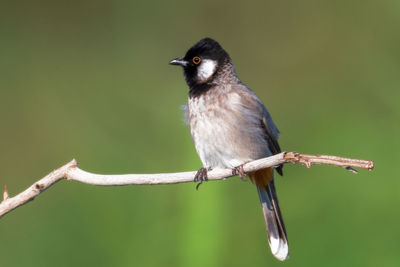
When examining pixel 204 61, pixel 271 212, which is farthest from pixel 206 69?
pixel 271 212

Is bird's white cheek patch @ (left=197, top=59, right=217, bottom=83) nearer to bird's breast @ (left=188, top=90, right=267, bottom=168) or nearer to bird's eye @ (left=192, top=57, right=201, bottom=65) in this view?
bird's eye @ (left=192, top=57, right=201, bottom=65)

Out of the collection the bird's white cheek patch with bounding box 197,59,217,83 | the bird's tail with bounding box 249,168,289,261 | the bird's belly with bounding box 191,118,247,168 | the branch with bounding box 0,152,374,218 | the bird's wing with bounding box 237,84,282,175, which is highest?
the bird's white cheek patch with bounding box 197,59,217,83

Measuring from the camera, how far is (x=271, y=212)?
414 cm

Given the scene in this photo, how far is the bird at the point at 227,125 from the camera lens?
386 centimetres

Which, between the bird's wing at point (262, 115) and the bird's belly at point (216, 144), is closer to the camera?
the bird's belly at point (216, 144)

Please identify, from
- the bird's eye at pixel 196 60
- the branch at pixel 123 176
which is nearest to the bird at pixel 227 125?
the bird's eye at pixel 196 60

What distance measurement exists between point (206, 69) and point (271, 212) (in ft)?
3.37

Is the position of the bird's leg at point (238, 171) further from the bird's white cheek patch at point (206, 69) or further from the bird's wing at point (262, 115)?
the bird's white cheek patch at point (206, 69)

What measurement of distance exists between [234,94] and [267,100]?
90.2 inches

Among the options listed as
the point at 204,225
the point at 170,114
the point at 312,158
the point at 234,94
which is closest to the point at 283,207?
the point at 204,225

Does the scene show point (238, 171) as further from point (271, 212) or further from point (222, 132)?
point (271, 212)

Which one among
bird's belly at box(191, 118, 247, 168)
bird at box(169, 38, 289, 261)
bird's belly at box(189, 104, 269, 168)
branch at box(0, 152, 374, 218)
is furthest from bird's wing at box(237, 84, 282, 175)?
branch at box(0, 152, 374, 218)

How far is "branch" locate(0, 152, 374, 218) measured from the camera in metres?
2.58

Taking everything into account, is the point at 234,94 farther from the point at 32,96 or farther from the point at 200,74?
the point at 32,96
